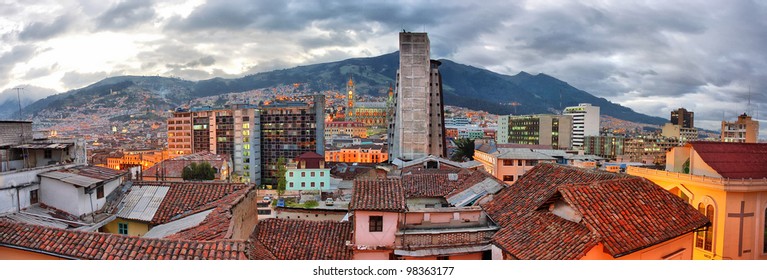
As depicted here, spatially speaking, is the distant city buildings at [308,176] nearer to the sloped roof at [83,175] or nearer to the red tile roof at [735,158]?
the sloped roof at [83,175]

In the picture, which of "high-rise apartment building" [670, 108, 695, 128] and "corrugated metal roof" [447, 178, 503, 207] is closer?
"high-rise apartment building" [670, 108, 695, 128]

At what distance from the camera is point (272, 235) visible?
604 centimetres

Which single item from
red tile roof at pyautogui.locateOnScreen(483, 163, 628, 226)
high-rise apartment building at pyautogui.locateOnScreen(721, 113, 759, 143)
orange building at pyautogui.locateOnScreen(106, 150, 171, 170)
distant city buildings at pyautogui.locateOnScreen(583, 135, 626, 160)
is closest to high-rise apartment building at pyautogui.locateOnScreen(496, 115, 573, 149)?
distant city buildings at pyautogui.locateOnScreen(583, 135, 626, 160)

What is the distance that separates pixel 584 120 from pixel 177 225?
73306 mm

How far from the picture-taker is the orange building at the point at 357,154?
52.4 m

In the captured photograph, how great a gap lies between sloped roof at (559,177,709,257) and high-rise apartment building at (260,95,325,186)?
1524 inches

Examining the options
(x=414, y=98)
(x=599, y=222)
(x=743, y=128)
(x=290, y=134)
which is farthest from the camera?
(x=290, y=134)

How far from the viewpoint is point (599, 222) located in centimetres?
394

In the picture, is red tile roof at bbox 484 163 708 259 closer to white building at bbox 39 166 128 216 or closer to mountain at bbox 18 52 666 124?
white building at bbox 39 166 128 216

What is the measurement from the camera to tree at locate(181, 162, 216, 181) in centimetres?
2467

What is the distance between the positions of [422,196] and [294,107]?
3594cm

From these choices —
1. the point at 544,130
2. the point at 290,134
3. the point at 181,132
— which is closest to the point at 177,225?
the point at 290,134

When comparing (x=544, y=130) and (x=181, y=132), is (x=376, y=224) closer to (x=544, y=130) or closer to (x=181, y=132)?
(x=181, y=132)
